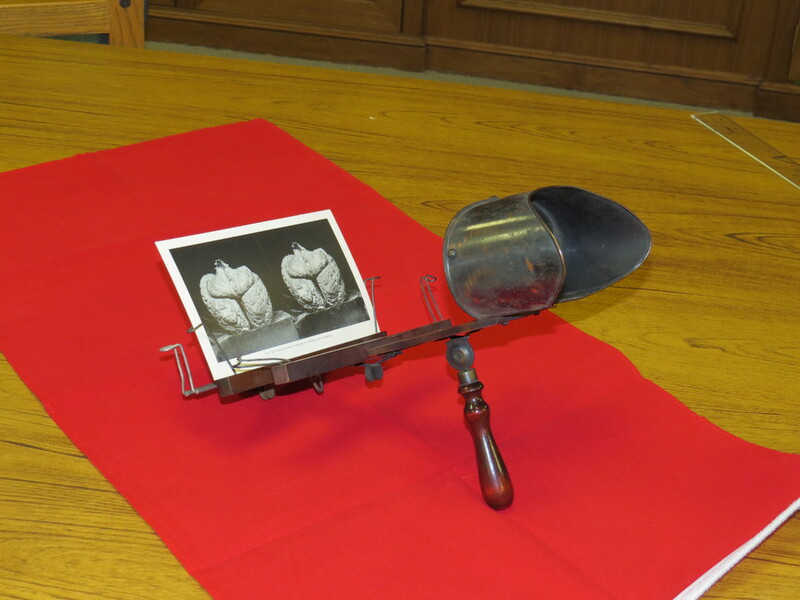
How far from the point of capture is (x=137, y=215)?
121 centimetres

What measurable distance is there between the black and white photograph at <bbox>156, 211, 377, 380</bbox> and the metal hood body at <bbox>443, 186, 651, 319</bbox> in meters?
0.15

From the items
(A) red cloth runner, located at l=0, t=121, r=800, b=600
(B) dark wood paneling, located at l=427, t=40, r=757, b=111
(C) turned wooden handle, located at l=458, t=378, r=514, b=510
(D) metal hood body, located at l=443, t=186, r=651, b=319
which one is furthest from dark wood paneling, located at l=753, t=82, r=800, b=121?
(C) turned wooden handle, located at l=458, t=378, r=514, b=510

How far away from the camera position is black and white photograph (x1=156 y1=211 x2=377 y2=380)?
0.87m

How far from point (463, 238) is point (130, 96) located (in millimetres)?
883

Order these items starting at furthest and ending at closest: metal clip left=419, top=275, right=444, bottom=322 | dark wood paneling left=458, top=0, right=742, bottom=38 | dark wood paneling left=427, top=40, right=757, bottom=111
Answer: dark wood paneling left=427, top=40, right=757, bottom=111
dark wood paneling left=458, top=0, right=742, bottom=38
metal clip left=419, top=275, right=444, bottom=322

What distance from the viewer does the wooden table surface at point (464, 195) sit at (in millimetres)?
758

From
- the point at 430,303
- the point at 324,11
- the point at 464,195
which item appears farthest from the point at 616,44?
the point at 430,303

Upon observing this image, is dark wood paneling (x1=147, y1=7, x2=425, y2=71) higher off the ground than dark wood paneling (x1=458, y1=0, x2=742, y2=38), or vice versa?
dark wood paneling (x1=458, y1=0, x2=742, y2=38)

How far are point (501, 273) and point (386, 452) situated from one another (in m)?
0.20

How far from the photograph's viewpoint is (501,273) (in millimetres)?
779

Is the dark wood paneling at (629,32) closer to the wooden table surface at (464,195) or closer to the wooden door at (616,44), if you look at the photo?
the wooden door at (616,44)

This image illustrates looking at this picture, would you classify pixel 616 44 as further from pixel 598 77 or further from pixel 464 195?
pixel 464 195

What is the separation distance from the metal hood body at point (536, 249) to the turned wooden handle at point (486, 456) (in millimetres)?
70

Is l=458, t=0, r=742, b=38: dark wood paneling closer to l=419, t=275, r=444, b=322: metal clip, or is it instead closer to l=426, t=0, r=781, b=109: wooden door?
l=426, t=0, r=781, b=109: wooden door
